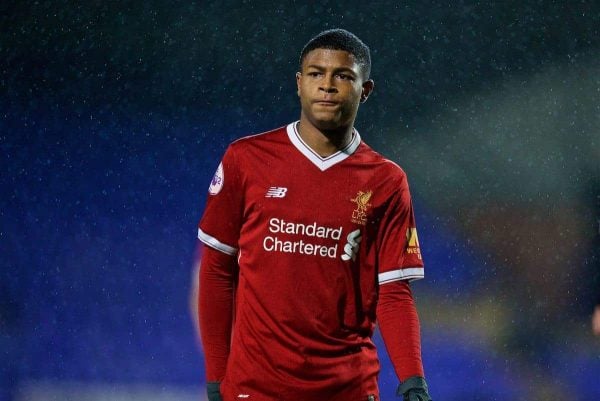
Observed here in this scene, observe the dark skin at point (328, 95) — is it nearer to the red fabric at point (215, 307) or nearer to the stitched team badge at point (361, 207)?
Answer: the stitched team badge at point (361, 207)

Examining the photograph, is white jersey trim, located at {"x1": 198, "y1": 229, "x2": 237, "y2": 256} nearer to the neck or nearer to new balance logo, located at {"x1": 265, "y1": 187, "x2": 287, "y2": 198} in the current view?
new balance logo, located at {"x1": 265, "y1": 187, "x2": 287, "y2": 198}

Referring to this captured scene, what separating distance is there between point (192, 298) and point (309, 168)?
2.55 metres

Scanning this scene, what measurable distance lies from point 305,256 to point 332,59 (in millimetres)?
453

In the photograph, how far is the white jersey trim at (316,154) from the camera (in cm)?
194

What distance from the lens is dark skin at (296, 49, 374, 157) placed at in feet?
6.18

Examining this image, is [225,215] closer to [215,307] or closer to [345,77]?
[215,307]

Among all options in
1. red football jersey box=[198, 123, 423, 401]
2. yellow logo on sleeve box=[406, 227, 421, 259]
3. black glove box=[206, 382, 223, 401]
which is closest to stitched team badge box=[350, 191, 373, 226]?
red football jersey box=[198, 123, 423, 401]

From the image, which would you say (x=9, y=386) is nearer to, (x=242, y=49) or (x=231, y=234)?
(x=242, y=49)

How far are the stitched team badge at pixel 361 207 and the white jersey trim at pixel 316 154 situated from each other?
101 mm

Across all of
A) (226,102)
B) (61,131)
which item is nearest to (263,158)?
(226,102)

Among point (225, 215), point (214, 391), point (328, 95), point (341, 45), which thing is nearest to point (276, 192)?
point (225, 215)

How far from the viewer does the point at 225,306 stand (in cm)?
195

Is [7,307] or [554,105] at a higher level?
[554,105]

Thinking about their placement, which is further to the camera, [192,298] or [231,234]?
[192,298]
